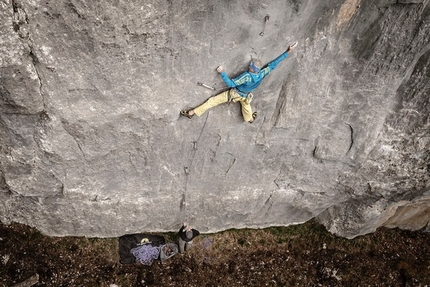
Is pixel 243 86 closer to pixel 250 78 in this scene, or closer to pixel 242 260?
pixel 250 78

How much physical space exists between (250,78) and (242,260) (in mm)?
6016

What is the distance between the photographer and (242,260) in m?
10.9

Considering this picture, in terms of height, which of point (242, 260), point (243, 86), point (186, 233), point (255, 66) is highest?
Answer: point (255, 66)

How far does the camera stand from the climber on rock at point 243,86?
6.78m

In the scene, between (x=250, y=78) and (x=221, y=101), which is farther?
(x=221, y=101)

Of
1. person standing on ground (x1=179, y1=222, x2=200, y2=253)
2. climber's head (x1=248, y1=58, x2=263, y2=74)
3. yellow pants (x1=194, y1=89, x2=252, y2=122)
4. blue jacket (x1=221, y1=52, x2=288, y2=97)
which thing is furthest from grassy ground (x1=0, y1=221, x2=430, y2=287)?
climber's head (x1=248, y1=58, x2=263, y2=74)

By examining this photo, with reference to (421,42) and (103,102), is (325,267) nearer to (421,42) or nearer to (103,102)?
(421,42)

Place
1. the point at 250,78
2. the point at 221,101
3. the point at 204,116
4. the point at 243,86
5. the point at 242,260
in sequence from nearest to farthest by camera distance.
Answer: the point at 250,78 < the point at 243,86 < the point at 221,101 < the point at 204,116 < the point at 242,260

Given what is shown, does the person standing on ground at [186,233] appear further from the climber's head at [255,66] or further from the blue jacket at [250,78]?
the climber's head at [255,66]

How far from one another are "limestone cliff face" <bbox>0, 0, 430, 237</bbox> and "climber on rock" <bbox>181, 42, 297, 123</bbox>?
159 millimetres

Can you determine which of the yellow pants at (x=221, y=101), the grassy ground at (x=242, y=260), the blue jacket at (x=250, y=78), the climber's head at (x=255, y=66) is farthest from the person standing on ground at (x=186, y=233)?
the climber's head at (x=255, y=66)

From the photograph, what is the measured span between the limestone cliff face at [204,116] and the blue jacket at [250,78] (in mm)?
168

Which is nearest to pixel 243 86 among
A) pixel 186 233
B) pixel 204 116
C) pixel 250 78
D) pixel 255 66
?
pixel 250 78

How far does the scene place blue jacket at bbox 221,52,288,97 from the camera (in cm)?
679
